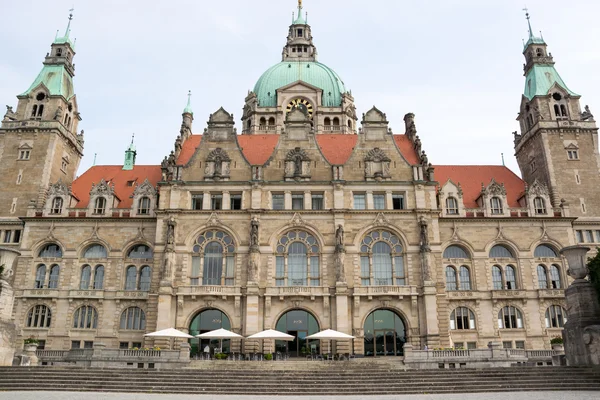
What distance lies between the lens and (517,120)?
54969 millimetres

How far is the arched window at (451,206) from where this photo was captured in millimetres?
45062

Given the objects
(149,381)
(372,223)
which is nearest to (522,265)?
(372,223)

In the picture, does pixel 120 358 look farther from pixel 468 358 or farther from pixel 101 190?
pixel 468 358

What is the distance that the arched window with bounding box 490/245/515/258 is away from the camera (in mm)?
43719

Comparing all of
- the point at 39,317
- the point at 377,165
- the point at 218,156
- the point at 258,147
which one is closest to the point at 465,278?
the point at 377,165

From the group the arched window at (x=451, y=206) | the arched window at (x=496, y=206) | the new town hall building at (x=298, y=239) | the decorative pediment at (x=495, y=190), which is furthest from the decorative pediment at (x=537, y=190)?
the arched window at (x=451, y=206)

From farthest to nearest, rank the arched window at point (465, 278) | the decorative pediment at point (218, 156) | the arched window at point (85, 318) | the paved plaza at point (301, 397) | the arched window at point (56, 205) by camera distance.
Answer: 1. the arched window at point (56, 205)
2. the decorative pediment at point (218, 156)
3. the arched window at point (465, 278)
4. the arched window at point (85, 318)
5. the paved plaza at point (301, 397)

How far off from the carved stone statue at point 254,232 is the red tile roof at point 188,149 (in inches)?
356

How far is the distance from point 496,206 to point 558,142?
33.6 ft

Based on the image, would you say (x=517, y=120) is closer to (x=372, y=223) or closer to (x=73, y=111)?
(x=372, y=223)

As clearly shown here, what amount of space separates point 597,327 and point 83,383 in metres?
24.3

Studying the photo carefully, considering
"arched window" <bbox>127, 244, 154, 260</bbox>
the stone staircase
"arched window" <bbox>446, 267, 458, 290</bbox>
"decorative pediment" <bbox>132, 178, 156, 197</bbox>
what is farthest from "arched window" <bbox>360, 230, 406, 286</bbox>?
"decorative pediment" <bbox>132, 178, 156, 197</bbox>

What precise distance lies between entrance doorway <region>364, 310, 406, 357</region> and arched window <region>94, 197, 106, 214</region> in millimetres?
24863

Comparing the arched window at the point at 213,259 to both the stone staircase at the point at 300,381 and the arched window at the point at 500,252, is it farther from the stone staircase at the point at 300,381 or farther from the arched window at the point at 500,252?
the arched window at the point at 500,252
